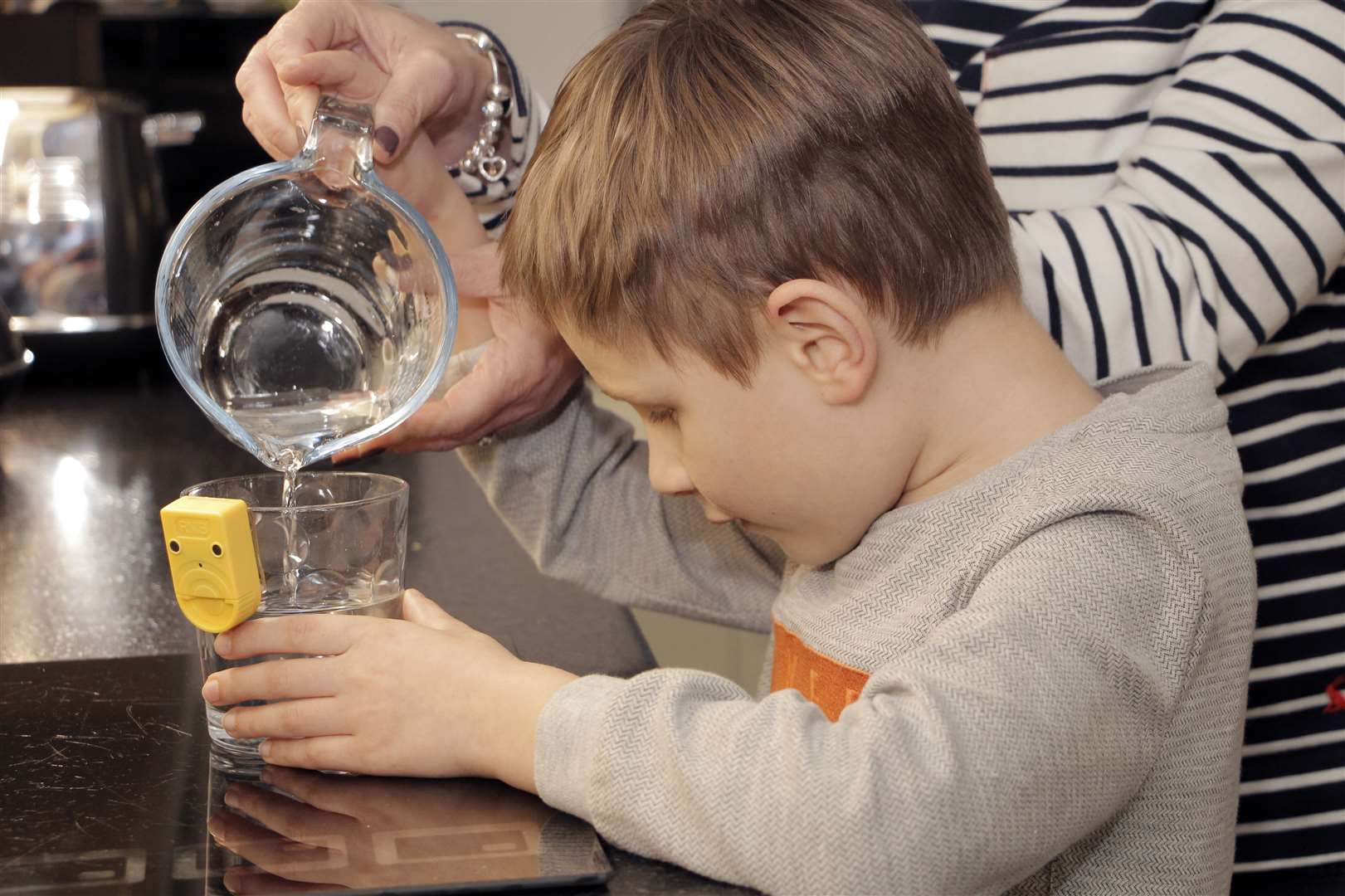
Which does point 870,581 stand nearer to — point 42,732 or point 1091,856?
point 1091,856

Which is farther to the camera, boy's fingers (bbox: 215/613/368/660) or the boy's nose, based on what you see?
the boy's nose

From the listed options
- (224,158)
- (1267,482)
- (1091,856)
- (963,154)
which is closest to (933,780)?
(1091,856)

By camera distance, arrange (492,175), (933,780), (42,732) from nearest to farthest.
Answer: (933,780), (42,732), (492,175)

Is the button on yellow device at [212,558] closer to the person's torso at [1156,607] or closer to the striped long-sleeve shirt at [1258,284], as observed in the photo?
the person's torso at [1156,607]

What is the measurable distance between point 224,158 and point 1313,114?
1735mm

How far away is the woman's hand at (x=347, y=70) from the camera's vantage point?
0.92 m

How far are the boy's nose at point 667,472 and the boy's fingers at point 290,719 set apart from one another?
258 mm

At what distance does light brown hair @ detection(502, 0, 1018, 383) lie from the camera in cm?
77

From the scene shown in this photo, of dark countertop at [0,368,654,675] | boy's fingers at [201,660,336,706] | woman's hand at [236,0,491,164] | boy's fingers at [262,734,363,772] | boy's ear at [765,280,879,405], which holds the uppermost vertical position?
woman's hand at [236,0,491,164]

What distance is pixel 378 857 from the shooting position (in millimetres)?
596

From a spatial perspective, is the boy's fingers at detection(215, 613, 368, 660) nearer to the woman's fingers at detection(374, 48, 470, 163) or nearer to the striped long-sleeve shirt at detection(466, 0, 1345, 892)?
the woman's fingers at detection(374, 48, 470, 163)

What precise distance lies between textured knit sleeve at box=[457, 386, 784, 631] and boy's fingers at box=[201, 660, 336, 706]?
1.30ft

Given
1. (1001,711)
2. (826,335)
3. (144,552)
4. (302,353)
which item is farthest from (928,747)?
(144,552)

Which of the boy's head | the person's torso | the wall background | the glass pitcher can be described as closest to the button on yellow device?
the glass pitcher
